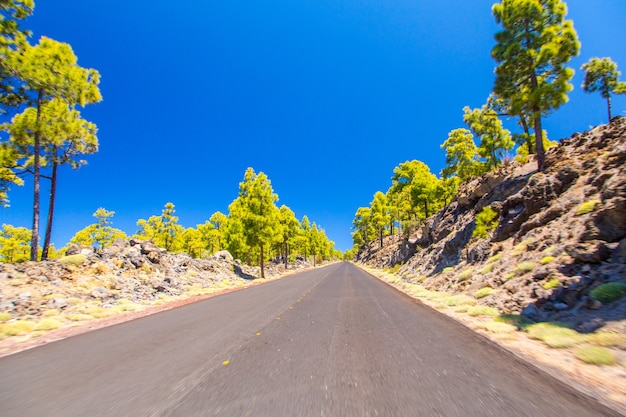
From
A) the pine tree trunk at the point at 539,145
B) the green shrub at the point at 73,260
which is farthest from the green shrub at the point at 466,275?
the green shrub at the point at 73,260

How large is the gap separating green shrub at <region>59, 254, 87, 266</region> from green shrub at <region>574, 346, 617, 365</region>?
799 inches

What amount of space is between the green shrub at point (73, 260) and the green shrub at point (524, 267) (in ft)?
67.6

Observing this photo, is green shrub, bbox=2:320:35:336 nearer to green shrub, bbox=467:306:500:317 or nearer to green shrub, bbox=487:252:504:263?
green shrub, bbox=467:306:500:317

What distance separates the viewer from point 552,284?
7.75 m

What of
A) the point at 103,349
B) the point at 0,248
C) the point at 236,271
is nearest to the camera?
the point at 103,349

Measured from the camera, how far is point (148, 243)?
23672 millimetres

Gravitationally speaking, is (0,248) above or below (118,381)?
above

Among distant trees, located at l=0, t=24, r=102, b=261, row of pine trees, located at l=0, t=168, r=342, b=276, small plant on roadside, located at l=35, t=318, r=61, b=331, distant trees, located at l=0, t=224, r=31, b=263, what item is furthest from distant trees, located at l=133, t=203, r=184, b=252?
small plant on roadside, located at l=35, t=318, r=61, b=331

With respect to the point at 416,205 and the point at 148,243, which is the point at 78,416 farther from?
the point at 416,205

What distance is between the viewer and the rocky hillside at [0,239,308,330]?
10.1 metres

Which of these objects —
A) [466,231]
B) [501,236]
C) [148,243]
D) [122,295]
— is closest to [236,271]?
[148,243]

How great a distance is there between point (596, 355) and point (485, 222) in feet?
44.4

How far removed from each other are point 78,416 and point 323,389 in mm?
2780

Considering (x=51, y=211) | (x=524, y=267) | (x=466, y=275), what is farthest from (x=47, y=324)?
(x=466, y=275)
